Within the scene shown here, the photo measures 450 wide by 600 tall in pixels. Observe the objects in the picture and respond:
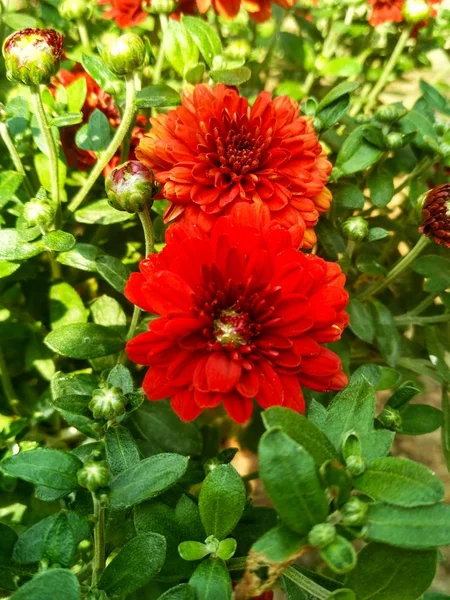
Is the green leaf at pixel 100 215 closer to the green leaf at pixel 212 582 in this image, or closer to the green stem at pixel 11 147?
the green stem at pixel 11 147

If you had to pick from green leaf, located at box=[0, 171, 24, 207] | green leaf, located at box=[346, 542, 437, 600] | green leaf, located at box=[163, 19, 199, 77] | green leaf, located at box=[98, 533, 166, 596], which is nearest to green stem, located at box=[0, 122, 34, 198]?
green leaf, located at box=[0, 171, 24, 207]

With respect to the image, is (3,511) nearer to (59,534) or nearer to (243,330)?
(59,534)

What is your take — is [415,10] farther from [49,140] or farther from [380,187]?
[49,140]

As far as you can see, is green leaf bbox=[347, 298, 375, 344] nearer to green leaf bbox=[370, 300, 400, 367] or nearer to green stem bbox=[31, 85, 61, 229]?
green leaf bbox=[370, 300, 400, 367]

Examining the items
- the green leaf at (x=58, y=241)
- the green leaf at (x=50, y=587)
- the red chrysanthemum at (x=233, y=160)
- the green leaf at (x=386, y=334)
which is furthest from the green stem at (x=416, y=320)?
the green leaf at (x=50, y=587)

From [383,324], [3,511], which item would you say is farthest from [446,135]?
[3,511]

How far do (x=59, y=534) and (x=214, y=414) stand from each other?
1.89ft

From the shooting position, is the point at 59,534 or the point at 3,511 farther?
the point at 3,511

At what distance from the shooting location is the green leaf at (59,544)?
1.63ft

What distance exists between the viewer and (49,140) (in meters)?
0.64

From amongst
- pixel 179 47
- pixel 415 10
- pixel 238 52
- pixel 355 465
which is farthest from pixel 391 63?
pixel 355 465

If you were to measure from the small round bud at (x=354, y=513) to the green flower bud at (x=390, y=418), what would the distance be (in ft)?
0.72

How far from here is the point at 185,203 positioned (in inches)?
24.8

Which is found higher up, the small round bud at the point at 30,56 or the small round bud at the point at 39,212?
the small round bud at the point at 30,56
